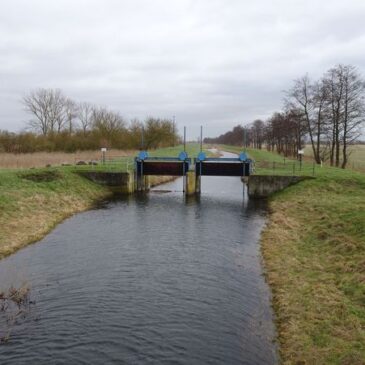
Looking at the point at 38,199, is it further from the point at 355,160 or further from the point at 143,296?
the point at 355,160

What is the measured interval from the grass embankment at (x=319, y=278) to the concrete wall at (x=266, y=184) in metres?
6.79

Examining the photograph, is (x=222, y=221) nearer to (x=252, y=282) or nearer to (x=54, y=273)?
(x=252, y=282)

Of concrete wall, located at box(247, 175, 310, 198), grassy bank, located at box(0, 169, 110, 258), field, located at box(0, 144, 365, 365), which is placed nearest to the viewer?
field, located at box(0, 144, 365, 365)

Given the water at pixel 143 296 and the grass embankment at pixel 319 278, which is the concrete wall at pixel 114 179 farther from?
the grass embankment at pixel 319 278

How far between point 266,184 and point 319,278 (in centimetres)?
2077

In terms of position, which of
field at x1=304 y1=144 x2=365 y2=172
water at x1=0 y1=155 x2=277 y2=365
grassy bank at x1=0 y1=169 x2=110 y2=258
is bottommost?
water at x1=0 y1=155 x2=277 y2=365

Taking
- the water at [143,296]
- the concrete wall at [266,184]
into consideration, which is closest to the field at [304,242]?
the water at [143,296]

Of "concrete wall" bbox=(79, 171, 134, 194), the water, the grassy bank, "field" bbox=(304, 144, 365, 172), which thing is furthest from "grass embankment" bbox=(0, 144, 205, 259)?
"field" bbox=(304, 144, 365, 172)

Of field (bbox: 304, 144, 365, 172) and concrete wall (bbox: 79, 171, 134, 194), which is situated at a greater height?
field (bbox: 304, 144, 365, 172)

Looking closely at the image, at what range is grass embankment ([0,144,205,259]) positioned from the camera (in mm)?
19797

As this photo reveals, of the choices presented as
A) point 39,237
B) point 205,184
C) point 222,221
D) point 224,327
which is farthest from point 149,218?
point 205,184

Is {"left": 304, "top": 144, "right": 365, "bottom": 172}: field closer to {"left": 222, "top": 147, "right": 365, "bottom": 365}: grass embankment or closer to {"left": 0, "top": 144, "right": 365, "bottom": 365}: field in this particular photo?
{"left": 0, "top": 144, "right": 365, "bottom": 365}: field

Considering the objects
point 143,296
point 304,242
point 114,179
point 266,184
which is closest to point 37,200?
point 114,179

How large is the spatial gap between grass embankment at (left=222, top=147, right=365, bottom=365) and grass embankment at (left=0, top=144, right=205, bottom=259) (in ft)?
39.1
